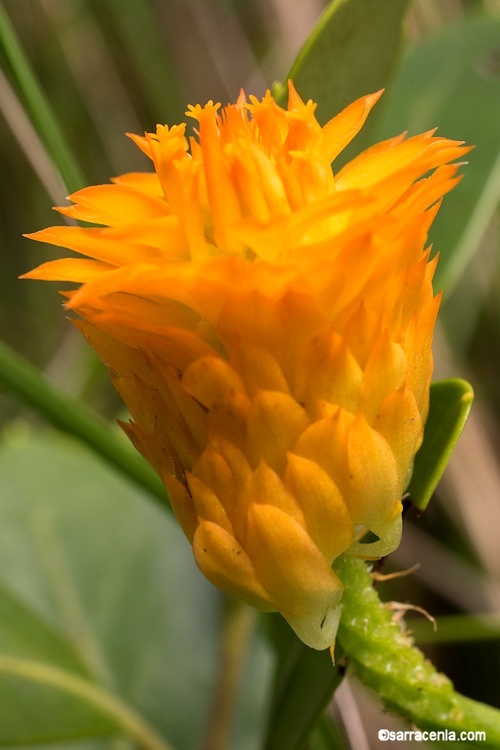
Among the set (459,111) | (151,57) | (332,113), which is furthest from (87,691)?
(151,57)

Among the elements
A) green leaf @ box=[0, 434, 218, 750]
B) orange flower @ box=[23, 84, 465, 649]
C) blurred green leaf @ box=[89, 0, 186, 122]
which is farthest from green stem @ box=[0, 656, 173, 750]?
→ blurred green leaf @ box=[89, 0, 186, 122]

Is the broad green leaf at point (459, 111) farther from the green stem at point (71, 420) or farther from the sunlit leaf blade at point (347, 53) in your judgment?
the green stem at point (71, 420)

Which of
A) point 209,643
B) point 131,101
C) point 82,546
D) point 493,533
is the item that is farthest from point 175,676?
point 131,101

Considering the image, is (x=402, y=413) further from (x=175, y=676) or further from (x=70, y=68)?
(x=70, y=68)

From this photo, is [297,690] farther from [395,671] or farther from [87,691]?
[87,691]

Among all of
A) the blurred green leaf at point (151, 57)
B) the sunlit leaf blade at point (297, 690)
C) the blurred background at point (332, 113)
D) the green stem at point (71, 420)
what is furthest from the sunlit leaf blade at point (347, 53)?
the blurred green leaf at point (151, 57)
